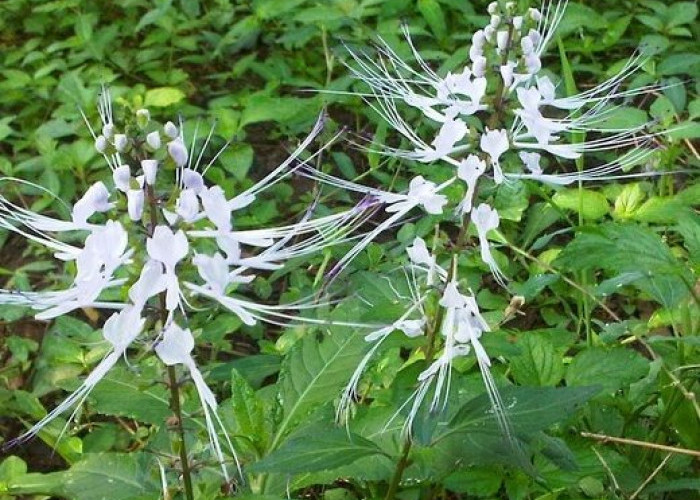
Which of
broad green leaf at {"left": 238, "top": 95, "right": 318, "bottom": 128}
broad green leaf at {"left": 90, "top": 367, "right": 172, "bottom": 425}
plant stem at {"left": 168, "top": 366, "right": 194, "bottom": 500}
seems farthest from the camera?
broad green leaf at {"left": 238, "top": 95, "right": 318, "bottom": 128}

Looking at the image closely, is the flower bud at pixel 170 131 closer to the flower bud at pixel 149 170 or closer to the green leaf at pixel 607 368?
the flower bud at pixel 149 170

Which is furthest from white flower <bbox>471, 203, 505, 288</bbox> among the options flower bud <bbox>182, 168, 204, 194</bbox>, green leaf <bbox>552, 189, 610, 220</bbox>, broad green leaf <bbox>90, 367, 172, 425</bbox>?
green leaf <bbox>552, 189, 610, 220</bbox>

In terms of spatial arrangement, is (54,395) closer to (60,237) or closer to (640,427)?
(60,237)

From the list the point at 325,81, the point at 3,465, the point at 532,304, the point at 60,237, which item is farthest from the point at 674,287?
the point at 325,81

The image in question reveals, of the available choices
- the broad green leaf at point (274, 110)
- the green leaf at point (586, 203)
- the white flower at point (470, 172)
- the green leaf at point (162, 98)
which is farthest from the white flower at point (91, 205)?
the green leaf at point (162, 98)

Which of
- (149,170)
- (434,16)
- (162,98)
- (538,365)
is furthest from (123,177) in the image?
(434,16)

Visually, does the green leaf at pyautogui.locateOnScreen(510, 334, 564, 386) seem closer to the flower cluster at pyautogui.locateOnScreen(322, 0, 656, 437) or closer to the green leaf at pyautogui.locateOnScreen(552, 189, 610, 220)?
the flower cluster at pyautogui.locateOnScreen(322, 0, 656, 437)
